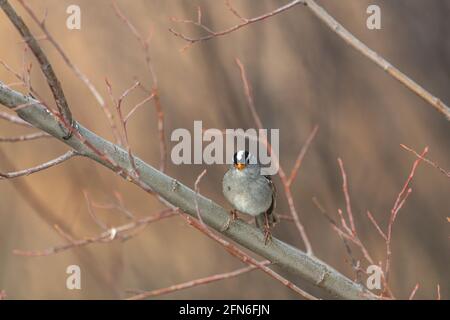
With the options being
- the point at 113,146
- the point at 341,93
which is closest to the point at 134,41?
the point at 341,93

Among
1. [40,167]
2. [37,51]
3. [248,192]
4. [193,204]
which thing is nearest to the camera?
[37,51]

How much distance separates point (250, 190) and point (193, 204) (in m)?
0.53

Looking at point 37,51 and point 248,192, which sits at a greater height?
point 37,51

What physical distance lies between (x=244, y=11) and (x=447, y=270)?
1.49 metres

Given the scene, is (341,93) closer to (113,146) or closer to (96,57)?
(96,57)

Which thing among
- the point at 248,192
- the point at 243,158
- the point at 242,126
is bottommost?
the point at 248,192

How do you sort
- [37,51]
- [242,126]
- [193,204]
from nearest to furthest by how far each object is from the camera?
→ [37,51]
[193,204]
[242,126]

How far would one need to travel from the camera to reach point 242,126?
8.84ft

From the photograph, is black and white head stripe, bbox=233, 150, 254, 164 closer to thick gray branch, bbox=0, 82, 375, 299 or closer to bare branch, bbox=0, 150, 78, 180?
thick gray branch, bbox=0, 82, 375, 299

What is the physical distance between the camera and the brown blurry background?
251cm

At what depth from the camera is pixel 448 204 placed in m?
2.78

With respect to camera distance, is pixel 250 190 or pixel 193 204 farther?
pixel 250 190

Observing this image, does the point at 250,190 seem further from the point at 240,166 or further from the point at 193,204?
the point at 193,204

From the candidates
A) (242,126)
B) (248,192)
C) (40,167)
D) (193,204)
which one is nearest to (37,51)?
(40,167)
